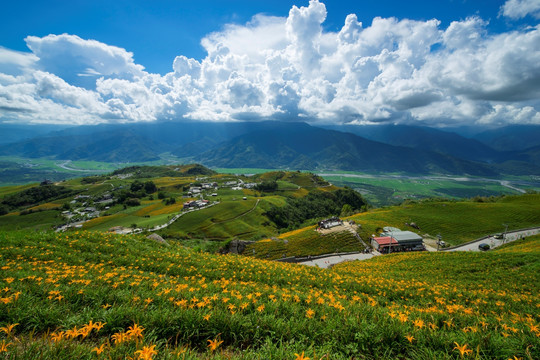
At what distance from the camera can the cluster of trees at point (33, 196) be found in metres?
124

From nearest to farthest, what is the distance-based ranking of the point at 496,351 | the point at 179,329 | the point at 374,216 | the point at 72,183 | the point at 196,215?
the point at 496,351 → the point at 179,329 → the point at 374,216 → the point at 196,215 → the point at 72,183

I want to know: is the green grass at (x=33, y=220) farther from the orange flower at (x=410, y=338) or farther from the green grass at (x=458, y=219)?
the orange flower at (x=410, y=338)

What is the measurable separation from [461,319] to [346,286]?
4.60 m

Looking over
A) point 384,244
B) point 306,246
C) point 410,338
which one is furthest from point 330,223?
point 410,338

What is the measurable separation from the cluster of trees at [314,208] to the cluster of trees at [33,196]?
14654cm

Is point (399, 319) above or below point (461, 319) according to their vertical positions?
above

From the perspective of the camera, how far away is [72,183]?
577 ft

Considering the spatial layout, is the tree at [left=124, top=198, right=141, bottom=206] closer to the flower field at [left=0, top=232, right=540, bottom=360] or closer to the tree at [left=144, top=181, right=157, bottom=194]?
the tree at [left=144, top=181, right=157, bottom=194]

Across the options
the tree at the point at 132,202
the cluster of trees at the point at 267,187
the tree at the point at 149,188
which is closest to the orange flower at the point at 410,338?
the tree at the point at 132,202

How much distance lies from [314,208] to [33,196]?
177644 mm

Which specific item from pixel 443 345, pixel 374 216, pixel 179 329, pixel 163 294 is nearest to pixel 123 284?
pixel 163 294

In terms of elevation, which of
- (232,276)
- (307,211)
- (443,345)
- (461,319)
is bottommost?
(307,211)

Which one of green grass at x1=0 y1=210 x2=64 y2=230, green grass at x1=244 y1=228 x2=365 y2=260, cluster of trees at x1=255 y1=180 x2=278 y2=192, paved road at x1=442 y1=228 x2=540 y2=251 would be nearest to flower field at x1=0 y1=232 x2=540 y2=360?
green grass at x1=244 y1=228 x2=365 y2=260

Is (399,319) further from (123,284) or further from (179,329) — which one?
(123,284)
